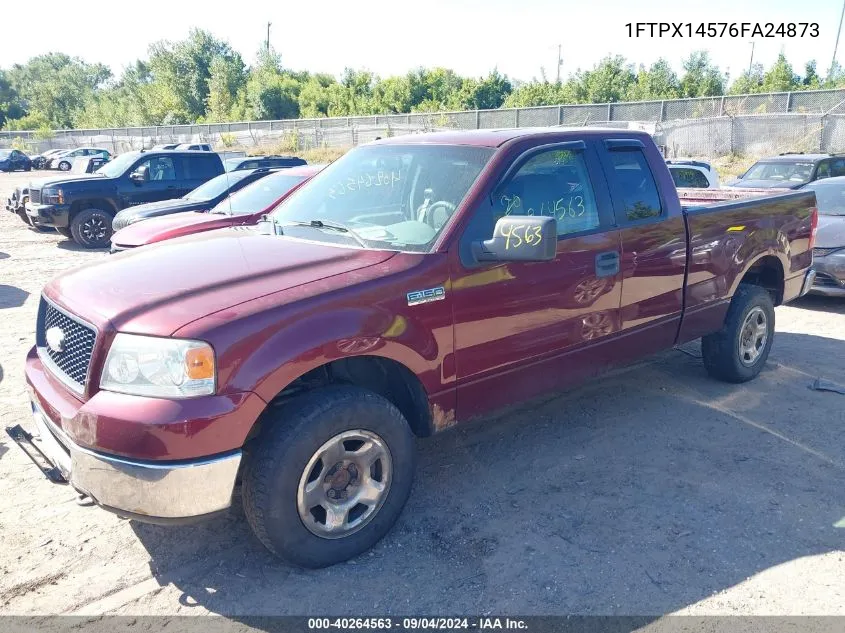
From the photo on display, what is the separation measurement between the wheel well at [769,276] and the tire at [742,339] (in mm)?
187

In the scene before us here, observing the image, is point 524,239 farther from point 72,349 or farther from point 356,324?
point 72,349

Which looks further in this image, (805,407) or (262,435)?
(805,407)

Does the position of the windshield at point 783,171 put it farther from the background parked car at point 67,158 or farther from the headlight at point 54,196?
the background parked car at point 67,158

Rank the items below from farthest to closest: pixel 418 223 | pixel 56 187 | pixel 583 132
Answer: pixel 56 187
pixel 583 132
pixel 418 223

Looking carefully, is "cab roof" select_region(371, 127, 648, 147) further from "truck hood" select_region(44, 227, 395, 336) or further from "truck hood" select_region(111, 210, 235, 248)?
"truck hood" select_region(111, 210, 235, 248)

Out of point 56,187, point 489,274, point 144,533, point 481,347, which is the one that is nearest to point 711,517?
point 481,347

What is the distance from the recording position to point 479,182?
3.59 metres

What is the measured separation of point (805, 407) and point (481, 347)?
2989mm

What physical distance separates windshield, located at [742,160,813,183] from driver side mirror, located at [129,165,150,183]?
38.8 ft

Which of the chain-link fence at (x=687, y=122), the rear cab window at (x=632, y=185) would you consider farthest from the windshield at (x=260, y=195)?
the chain-link fence at (x=687, y=122)

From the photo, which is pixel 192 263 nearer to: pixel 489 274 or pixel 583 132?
pixel 489 274

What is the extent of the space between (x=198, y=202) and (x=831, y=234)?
859 centimetres

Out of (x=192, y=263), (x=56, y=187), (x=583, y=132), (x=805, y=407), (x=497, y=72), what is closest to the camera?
(x=192, y=263)

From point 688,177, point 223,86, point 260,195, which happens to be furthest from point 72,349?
point 223,86
